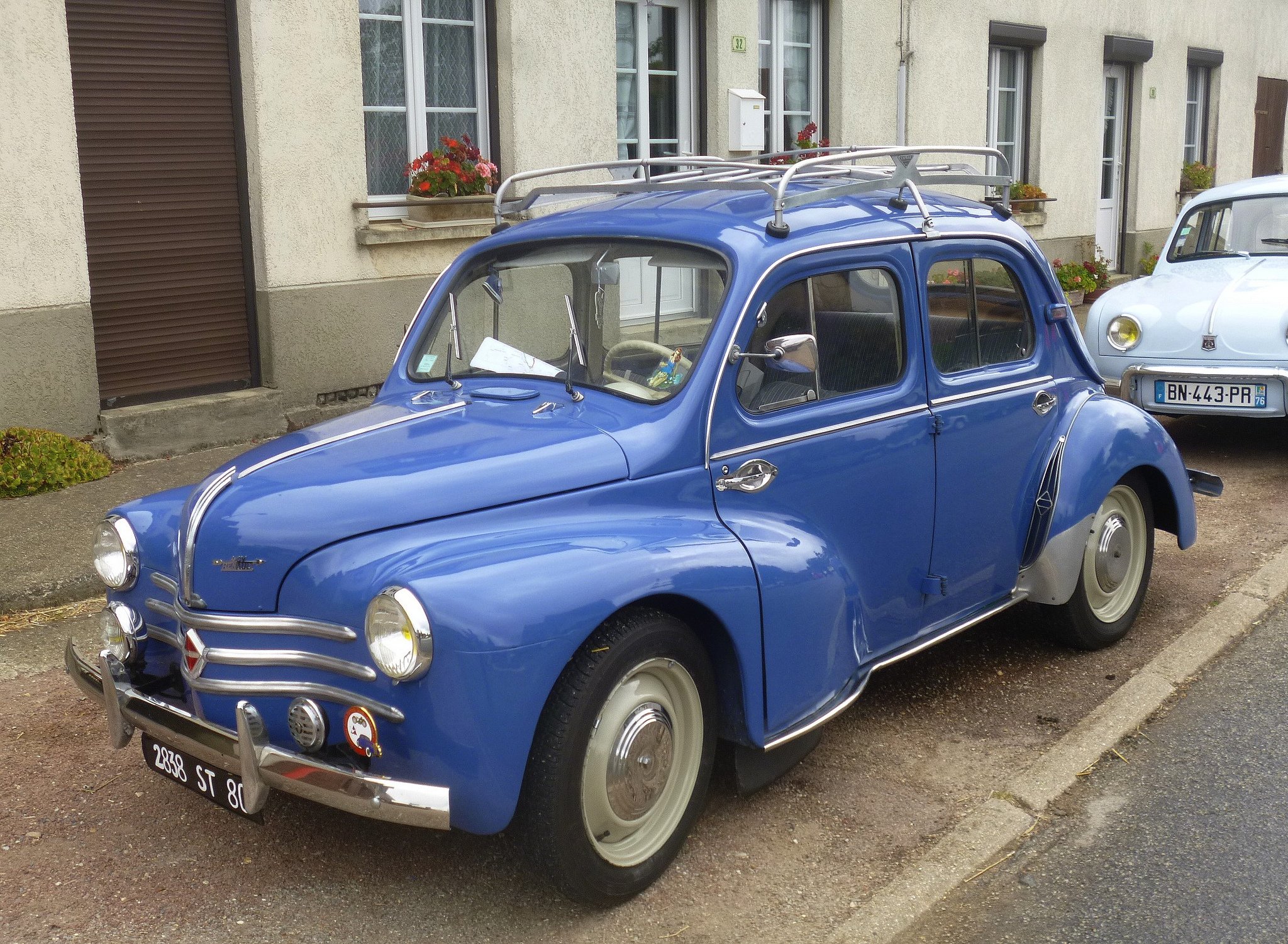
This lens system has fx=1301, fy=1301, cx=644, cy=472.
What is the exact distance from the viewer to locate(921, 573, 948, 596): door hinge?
4.28 m

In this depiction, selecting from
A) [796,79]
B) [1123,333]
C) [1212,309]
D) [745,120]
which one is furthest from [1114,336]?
[796,79]

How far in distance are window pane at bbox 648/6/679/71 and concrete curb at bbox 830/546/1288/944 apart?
7287 millimetres

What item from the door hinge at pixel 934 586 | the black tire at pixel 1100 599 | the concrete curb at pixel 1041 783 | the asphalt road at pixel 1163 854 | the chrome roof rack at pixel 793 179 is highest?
the chrome roof rack at pixel 793 179

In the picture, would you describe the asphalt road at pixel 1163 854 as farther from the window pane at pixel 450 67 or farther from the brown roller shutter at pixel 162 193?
the window pane at pixel 450 67

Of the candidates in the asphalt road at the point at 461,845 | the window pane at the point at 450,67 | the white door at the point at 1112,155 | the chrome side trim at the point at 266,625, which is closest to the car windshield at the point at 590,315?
the chrome side trim at the point at 266,625

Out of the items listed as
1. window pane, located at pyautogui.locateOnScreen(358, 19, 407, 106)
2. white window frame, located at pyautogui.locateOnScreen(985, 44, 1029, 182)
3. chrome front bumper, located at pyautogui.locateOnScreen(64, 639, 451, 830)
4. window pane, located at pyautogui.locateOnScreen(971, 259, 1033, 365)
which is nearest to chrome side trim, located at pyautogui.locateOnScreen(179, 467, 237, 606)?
chrome front bumper, located at pyautogui.locateOnScreen(64, 639, 451, 830)

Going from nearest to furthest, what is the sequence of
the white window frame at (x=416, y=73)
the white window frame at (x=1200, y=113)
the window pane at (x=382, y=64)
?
the window pane at (x=382, y=64) → the white window frame at (x=416, y=73) → the white window frame at (x=1200, y=113)

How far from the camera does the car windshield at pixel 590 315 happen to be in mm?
3795

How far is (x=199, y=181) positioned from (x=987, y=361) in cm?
575

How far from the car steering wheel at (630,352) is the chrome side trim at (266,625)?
1213 millimetres

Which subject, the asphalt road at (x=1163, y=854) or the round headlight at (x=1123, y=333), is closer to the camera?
the asphalt road at (x=1163, y=854)

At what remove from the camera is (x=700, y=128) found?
453 inches

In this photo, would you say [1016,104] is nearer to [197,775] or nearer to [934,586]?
[934,586]

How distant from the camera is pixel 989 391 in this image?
14.8 feet
